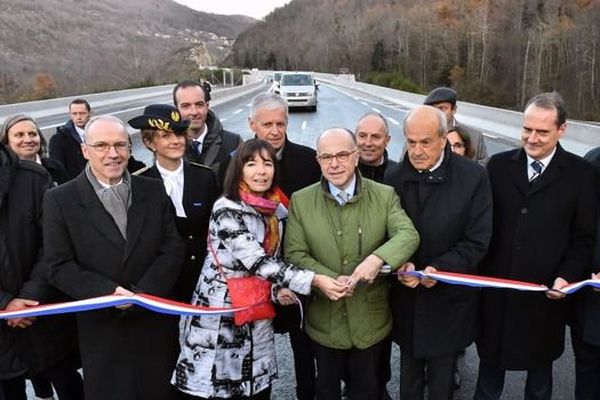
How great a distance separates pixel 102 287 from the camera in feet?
9.16

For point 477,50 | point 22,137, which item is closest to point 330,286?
A: point 22,137

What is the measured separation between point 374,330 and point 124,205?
5.32ft

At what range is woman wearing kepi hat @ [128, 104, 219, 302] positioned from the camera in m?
3.31

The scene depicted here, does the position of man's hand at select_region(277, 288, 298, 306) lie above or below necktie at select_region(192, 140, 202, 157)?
below

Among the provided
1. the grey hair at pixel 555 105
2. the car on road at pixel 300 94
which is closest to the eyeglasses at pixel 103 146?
the grey hair at pixel 555 105

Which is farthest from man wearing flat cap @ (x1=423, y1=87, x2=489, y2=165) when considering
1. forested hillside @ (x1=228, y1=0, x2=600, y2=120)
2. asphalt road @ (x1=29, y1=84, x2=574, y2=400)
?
forested hillside @ (x1=228, y1=0, x2=600, y2=120)

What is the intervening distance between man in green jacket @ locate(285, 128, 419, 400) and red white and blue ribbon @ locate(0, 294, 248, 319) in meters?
0.53

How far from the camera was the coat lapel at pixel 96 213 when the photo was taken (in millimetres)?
2814

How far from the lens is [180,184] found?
341cm

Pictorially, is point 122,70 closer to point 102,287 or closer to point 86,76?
point 86,76

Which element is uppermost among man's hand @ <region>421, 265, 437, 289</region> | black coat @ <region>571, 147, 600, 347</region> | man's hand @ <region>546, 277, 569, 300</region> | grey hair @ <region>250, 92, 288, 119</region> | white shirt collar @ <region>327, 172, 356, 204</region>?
grey hair @ <region>250, 92, 288, 119</region>

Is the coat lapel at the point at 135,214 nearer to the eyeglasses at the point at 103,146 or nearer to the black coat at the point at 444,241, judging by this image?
the eyeglasses at the point at 103,146

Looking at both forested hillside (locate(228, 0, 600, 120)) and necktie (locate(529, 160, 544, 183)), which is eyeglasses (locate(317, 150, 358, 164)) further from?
forested hillside (locate(228, 0, 600, 120))

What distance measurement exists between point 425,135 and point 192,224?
1.55 meters
